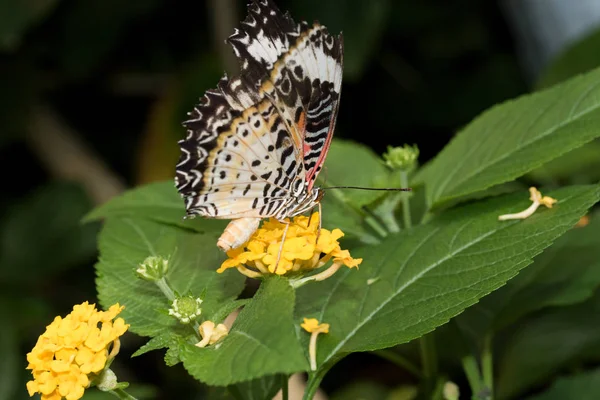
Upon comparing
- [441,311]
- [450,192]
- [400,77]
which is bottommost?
[441,311]

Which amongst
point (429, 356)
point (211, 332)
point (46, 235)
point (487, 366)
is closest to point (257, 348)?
point (211, 332)

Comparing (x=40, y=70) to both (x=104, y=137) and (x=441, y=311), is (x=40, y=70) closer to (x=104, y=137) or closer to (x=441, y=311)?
(x=104, y=137)

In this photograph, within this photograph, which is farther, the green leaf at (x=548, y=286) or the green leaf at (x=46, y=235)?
the green leaf at (x=46, y=235)

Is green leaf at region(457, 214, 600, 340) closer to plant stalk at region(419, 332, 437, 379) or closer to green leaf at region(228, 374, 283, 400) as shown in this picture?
plant stalk at region(419, 332, 437, 379)

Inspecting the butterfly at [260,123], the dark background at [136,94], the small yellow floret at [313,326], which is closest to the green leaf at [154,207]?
the butterfly at [260,123]

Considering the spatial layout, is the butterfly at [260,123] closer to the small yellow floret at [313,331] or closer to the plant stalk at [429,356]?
the small yellow floret at [313,331]

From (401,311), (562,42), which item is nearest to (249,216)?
(401,311)

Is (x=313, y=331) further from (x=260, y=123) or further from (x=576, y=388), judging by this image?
(x=576, y=388)
